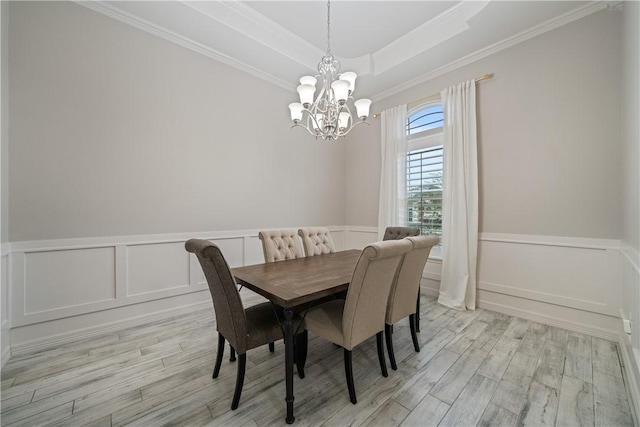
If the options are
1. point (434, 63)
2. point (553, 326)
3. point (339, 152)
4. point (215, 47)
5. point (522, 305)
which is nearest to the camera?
point (553, 326)

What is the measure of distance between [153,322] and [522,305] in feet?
13.2

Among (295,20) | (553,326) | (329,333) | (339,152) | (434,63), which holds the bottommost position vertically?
(553,326)

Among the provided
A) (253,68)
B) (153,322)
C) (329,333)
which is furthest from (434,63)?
(153,322)

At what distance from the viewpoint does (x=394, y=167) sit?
3854 millimetres

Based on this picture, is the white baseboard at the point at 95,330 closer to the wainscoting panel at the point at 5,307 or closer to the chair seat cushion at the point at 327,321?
the wainscoting panel at the point at 5,307

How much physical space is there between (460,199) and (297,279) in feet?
7.92

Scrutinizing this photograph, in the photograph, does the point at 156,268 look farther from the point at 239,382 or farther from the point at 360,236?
the point at 360,236

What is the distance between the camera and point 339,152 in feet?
15.3

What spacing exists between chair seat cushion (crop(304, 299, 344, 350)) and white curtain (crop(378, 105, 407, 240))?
7.64ft

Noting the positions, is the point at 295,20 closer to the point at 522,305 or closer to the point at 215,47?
the point at 215,47

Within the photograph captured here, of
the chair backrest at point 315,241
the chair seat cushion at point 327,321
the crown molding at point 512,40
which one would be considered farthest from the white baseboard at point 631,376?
the crown molding at point 512,40

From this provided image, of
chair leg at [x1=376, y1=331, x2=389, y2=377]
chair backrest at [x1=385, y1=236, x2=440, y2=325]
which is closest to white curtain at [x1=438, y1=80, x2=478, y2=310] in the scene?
chair backrest at [x1=385, y1=236, x2=440, y2=325]

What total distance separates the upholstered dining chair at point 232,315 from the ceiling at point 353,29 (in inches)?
101

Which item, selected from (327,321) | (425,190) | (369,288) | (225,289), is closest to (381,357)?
(327,321)
